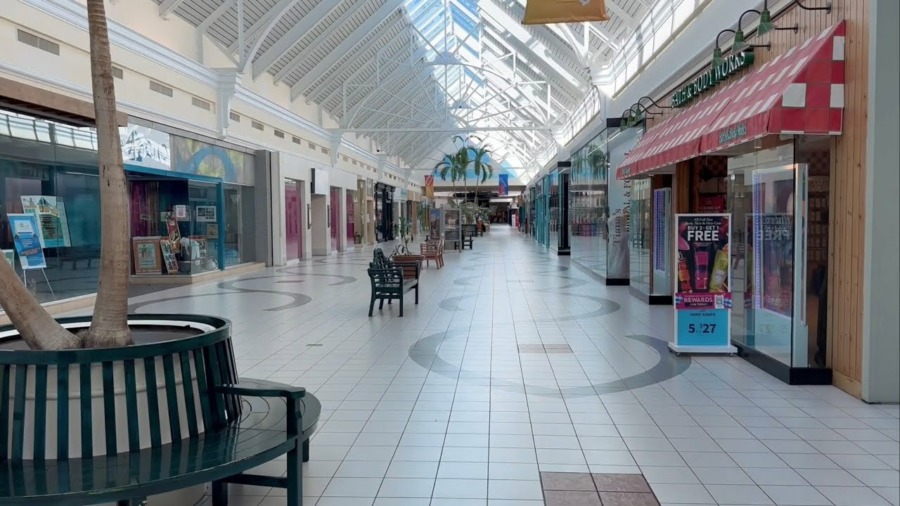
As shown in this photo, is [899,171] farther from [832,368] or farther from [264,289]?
[264,289]

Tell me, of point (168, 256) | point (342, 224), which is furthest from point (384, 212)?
point (168, 256)

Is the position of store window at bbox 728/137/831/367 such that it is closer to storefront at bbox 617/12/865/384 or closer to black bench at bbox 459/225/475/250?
storefront at bbox 617/12/865/384

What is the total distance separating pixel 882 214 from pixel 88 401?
5.55 meters

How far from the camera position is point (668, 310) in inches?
424

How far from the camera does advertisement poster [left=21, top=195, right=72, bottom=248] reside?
10.9m

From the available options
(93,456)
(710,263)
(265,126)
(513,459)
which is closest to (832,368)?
(710,263)

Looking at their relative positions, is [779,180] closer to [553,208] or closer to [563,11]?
[563,11]

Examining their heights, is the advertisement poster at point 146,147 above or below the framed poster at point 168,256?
above

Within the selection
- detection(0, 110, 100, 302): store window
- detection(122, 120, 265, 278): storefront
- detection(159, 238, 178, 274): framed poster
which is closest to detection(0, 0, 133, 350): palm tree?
detection(0, 110, 100, 302): store window

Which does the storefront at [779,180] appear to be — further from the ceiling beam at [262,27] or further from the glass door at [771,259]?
the ceiling beam at [262,27]

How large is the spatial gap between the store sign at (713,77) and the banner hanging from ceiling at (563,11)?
152 cm

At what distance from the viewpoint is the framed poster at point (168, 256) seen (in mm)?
15820

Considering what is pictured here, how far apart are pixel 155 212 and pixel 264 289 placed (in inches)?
161

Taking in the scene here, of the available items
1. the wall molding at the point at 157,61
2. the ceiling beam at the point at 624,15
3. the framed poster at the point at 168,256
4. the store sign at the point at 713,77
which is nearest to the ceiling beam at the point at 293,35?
the wall molding at the point at 157,61
